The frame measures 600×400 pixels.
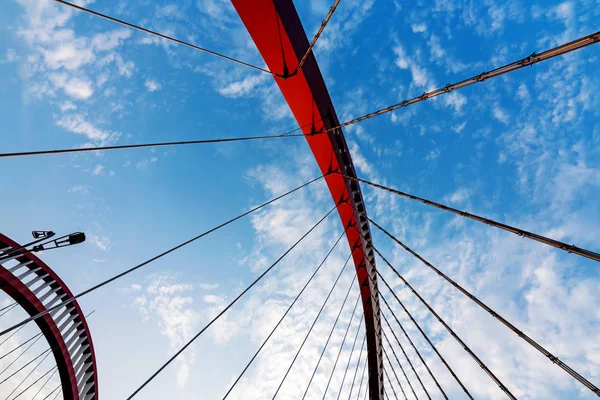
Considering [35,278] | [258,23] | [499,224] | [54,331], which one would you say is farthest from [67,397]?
[499,224]

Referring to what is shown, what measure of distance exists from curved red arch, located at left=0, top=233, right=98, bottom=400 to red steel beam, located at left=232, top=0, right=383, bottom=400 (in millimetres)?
11104

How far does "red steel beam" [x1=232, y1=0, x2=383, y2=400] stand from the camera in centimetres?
675

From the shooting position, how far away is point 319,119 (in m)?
8.92

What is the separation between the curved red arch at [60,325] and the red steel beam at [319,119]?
11104 millimetres

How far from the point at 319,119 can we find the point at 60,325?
14.2 metres

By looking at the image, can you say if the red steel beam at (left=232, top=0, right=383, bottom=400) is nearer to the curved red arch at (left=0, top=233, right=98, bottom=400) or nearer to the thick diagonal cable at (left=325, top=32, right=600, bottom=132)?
the thick diagonal cable at (left=325, top=32, right=600, bottom=132)

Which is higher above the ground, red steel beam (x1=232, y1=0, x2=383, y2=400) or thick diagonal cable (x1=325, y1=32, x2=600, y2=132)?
red steel beam (x1=232, y1=0, x2=383, y2=400)

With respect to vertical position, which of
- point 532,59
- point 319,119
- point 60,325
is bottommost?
point 60,325

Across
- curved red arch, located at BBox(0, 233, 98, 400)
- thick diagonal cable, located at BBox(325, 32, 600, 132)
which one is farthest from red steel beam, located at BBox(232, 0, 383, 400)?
curved red arch, located at BBox(0, 233, 98, 400)

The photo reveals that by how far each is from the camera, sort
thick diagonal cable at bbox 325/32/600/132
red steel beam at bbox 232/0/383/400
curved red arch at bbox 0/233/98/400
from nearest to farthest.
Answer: thick diagonal cable at bbox 325/32/600/132 < red steel beam at bbox 232/0/383/400 < curved red arch at bbox 0/233/98/400

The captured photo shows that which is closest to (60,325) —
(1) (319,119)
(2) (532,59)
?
(1) (319,119)

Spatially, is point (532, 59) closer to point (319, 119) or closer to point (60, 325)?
point (319, 119)

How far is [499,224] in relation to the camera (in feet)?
15.7

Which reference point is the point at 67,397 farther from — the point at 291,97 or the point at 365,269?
the point at 291,97
